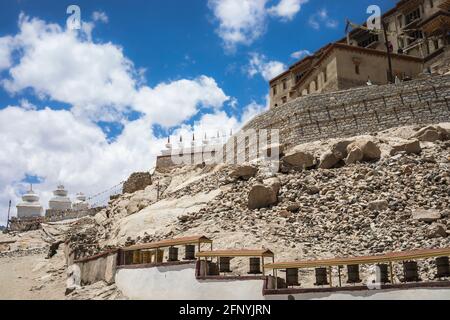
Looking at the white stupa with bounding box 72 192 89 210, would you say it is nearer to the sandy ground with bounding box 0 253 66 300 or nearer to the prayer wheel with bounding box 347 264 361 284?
the sandy ground with bounding box 0 253 66 300

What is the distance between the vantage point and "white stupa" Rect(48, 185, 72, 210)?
200 ft

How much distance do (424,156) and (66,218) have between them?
129ft

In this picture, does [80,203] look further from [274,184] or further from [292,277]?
[292,277]

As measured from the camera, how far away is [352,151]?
971 inches

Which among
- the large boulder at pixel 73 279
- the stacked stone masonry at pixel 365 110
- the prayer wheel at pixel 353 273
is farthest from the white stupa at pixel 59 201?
the prayer wheel at pixel 353 273

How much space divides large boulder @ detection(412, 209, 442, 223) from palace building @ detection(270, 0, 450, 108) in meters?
18.6

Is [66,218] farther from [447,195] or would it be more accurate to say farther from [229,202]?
[447,195]

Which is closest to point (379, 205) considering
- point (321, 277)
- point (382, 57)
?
point (321, 277)

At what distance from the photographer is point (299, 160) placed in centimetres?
2558

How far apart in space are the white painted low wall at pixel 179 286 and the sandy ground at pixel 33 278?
492cm

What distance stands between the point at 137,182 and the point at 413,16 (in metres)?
31.1

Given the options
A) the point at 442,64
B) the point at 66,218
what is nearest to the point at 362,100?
the point at 442,64

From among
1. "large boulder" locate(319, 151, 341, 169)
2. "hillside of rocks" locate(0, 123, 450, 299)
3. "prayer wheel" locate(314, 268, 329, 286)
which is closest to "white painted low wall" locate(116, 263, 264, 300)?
"hillside of rocks" locate(0, 123, 450, 299)

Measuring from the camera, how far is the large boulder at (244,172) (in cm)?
2647
